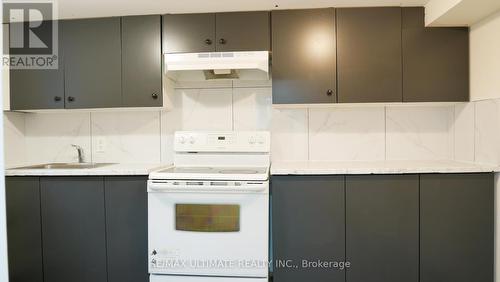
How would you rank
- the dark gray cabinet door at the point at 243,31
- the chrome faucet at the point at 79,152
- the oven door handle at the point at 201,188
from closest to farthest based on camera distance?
the oven door handle at the point at 201,188 < the dark gray cabinet door at the point at 243,31 < the chrome faucet at the point at 79,152

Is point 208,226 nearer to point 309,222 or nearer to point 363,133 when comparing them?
point 309,222

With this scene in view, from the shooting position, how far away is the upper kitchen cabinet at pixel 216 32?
2.04 m

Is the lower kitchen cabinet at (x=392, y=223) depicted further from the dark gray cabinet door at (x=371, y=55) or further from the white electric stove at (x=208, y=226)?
the dark gray cabinet door at (x=371, y=55)

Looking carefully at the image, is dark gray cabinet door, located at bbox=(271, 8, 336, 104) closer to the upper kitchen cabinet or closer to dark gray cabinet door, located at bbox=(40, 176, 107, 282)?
the upper kitchen cabinet

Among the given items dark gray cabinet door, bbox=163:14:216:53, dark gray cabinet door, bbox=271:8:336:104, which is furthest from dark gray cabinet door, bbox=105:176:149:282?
dark gray cabinet door, bbox=271:8:336:104

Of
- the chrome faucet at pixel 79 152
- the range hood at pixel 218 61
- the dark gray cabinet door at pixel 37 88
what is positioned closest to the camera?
the range hood at pixel 218 61

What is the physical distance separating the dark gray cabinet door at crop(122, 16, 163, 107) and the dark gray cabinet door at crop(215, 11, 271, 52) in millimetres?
444

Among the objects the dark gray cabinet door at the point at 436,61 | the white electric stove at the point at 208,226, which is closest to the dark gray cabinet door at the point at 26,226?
the white electric stove at the point at 208,226

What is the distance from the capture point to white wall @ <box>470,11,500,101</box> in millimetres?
1795

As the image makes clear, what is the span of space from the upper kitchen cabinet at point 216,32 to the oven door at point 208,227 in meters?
0.93

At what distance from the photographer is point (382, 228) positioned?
1832 mm

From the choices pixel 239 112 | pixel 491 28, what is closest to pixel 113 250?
pixel 239 112

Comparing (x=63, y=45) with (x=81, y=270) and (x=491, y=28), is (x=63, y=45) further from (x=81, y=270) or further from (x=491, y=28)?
(x=491, y=28)

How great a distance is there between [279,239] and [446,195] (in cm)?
104
